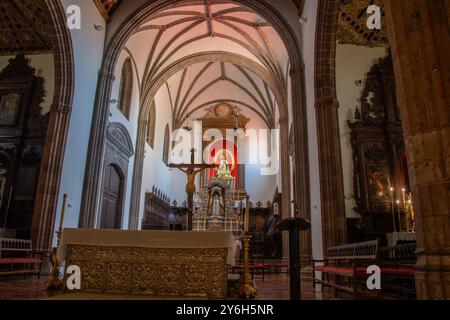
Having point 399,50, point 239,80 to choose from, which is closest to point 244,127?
point 239,80

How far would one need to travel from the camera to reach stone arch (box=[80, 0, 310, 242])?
29.9ft

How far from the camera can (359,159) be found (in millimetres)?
8172

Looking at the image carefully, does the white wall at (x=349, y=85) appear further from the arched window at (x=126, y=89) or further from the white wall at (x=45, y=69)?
the white wall at (x=45, y=69)

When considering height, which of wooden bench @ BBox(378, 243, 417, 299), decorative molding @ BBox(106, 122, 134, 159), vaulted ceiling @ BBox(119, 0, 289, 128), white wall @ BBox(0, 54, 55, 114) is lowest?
wooden bench @ BBox(378, 243, 417, 299)

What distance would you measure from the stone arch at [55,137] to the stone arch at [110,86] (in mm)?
1251

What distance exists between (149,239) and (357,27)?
811 centimetres

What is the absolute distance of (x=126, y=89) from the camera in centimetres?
1311

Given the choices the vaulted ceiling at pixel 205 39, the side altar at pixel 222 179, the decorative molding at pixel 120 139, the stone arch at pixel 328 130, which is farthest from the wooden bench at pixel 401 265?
the side altar at pixel 222 179

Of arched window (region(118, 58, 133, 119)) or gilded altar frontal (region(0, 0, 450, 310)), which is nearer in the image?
gilded altar frontal (region(0, 0, 450, 310))

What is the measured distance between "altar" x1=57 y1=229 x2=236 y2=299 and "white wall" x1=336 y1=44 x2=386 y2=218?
4654 millimetres

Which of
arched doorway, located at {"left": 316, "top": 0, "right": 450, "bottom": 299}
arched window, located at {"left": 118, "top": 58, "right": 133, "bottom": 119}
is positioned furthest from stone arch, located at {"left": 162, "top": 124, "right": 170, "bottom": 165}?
arched doorway, located at {"left": 316, "top": 0, "right": 450, "bottom": 299}

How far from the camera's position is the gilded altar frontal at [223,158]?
3170 millimetres

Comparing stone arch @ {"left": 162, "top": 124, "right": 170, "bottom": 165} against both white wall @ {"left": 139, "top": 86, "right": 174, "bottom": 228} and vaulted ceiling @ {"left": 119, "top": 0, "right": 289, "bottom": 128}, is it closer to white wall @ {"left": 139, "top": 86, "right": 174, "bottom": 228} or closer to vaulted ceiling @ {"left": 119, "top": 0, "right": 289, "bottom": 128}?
white wall @ {"left": 139, "top": 86, "right": 174, "bottom": 228}

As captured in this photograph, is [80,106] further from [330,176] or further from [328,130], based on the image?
[330,176]
